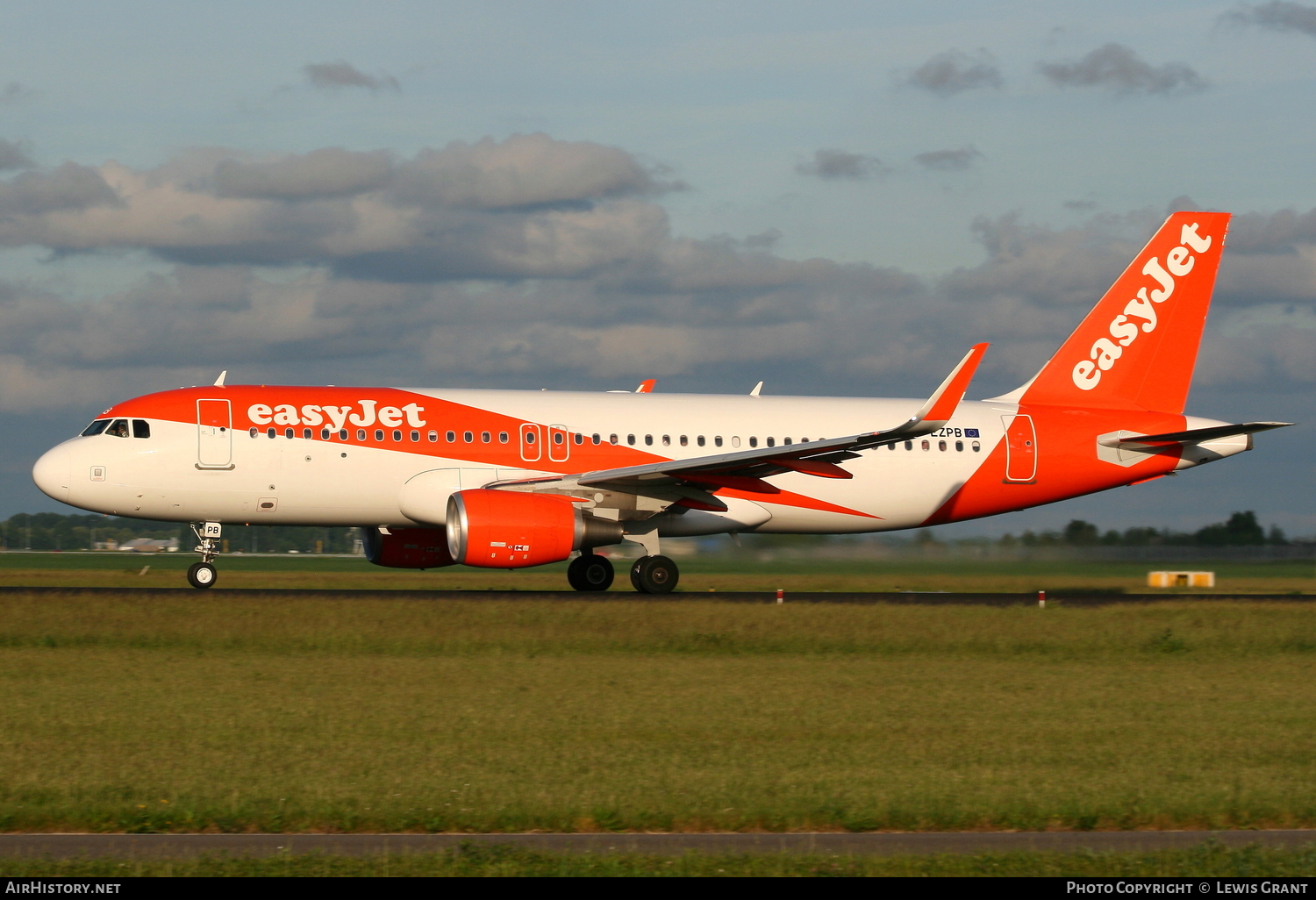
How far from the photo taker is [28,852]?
8.23 metres

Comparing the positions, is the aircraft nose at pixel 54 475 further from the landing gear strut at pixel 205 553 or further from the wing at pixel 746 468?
the wing at pixel 746 468

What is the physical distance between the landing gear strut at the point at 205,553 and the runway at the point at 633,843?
18.6 metres

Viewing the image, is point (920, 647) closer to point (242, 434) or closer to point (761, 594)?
point (761, 594)

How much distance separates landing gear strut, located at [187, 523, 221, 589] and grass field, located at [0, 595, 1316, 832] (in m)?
4.83

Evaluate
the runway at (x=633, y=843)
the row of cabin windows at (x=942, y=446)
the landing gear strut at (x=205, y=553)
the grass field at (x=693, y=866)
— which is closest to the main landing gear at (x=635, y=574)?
the row of cabin windows at (x=942, y=446)

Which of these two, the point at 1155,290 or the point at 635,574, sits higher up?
the point at 1155,290

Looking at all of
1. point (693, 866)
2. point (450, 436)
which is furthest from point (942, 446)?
point (693, 866)

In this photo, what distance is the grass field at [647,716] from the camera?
9.80 metres

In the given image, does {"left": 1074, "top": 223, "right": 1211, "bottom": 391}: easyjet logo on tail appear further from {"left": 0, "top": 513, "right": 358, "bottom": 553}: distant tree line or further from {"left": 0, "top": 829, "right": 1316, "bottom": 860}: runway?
{"left": 0, "top": 513, "right": 358, "bottom": 553}: distant tree line

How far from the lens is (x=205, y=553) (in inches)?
1081

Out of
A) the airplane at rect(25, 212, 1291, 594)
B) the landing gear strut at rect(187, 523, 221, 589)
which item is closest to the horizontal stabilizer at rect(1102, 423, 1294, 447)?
the airplane at rect(25, 212, 1291, 594)

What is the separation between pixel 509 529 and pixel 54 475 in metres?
8.84

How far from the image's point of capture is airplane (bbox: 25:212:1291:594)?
26266 mm

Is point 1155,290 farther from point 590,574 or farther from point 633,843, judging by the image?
point 633,843
